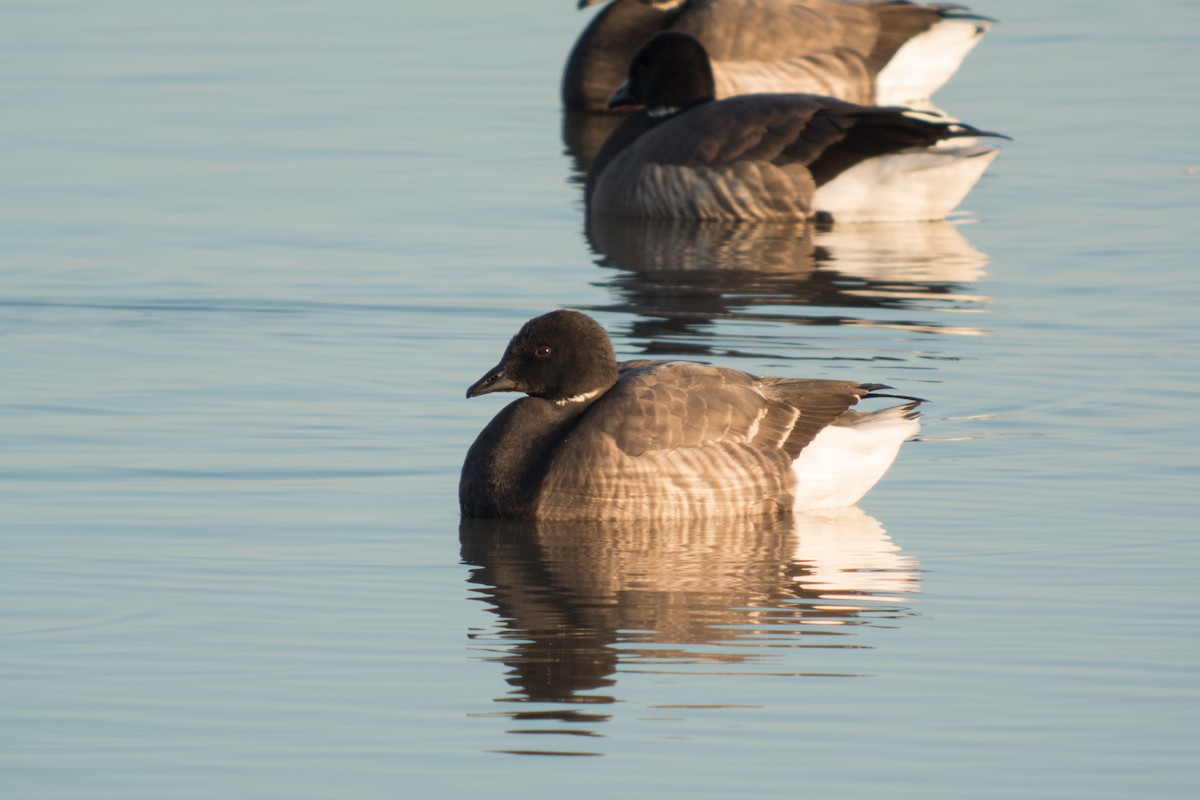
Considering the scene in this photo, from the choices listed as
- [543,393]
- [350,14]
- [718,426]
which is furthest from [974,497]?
[350,14]

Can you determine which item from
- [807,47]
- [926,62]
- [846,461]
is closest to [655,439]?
[846,461]

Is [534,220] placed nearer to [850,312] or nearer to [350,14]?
[850,312]

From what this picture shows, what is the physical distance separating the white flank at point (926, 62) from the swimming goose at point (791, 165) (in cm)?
498

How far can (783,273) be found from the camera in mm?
16703

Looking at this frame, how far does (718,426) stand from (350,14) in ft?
59.1

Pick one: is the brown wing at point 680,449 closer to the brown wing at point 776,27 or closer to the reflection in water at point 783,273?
the reflection in water at point 783,273

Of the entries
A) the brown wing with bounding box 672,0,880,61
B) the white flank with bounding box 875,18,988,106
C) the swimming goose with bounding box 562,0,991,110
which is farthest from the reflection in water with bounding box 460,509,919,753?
the white flank with bounding box 875,18,988,106

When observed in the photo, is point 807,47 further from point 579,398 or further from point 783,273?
point 579,398

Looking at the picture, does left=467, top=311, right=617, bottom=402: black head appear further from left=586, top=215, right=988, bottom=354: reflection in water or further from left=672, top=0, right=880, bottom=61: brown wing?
left=672, top=0, right=880, bottom=61: brown wing

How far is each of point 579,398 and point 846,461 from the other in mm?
1286

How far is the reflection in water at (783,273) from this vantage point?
49.3 ft

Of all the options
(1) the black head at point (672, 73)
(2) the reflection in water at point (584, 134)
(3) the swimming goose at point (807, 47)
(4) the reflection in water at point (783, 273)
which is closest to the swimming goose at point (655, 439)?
(4) the reflection in water at point (783, 273)

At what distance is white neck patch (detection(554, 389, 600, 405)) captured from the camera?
10.8m

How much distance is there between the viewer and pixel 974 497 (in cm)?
1096
